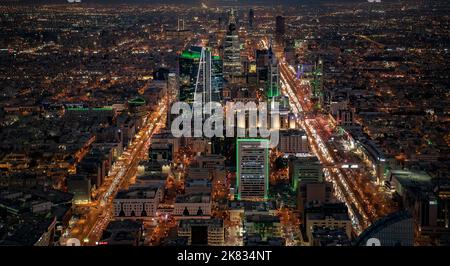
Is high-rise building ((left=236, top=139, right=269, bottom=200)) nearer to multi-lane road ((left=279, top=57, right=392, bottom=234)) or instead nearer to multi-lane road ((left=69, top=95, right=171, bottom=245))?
multi-lane road ((left=279, top=57, right=392, bottom=234))

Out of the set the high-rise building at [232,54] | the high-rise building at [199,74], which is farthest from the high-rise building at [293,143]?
the high-rise building at [232,54]

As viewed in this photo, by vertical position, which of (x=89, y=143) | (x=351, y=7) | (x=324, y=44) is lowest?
(x=89, y=143)

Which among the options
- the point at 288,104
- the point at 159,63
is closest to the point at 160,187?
the point at 288,104

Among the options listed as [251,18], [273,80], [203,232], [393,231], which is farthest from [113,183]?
[251,18]

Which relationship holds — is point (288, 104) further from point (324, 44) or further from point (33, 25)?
point (33, 25)

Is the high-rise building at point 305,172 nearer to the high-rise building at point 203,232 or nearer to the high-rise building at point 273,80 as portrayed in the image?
the high-rise building at point 203,232

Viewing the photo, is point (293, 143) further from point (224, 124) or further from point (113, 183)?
point (113, 183)
